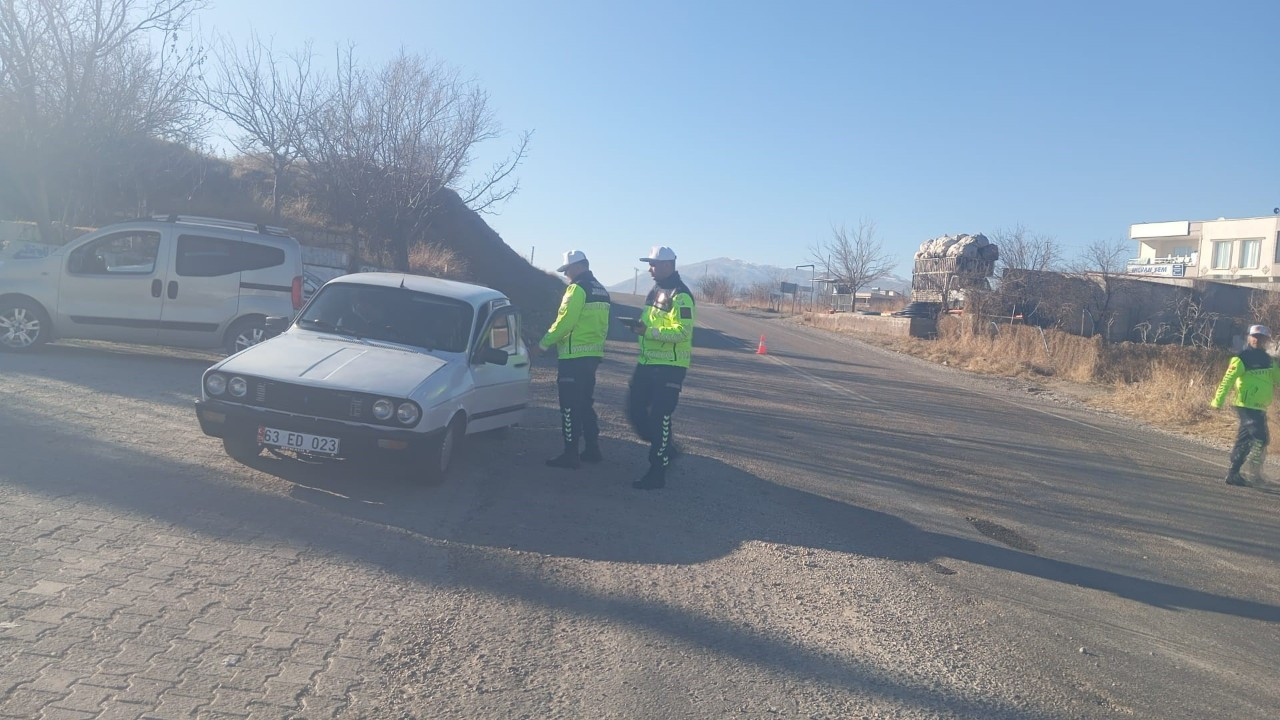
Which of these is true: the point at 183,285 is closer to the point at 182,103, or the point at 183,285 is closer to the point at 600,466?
the point at 600,466

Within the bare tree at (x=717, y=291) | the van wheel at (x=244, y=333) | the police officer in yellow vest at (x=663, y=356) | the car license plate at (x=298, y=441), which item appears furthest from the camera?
the bare tree at (x=717, y=291)

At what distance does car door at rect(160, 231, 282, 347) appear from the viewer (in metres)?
12.5

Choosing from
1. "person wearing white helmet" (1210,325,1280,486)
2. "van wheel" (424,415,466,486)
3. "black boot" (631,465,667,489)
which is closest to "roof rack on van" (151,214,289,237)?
"van wheel" (424,415,466,486)

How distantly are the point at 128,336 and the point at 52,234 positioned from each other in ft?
32.0

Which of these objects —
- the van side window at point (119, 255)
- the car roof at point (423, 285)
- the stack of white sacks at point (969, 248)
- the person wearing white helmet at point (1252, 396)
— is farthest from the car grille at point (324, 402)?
the stack of white sacks at point (969, 248)

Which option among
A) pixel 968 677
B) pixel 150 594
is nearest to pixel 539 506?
pixel 150 594

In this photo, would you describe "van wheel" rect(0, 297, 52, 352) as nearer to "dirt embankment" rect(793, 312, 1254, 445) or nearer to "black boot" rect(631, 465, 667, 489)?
"black boot" rect(631, 465, 667, 489)

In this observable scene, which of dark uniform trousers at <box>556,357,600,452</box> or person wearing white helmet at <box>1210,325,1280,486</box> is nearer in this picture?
dark uniform trousers at <box>556,357,600,452</box>

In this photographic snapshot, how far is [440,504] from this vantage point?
749 centimetres

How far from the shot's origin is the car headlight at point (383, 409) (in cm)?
733

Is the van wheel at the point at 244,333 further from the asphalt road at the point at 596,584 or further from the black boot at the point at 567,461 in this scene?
the black boot at the point at 567,461

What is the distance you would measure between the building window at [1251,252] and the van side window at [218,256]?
224 ft

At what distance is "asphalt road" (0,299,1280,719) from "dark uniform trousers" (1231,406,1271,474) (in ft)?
1.55

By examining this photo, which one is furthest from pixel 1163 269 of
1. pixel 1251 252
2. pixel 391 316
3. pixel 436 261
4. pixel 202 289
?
pixel 391 316
